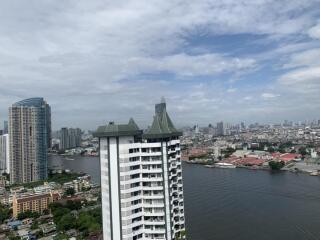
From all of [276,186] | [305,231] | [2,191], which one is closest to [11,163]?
[2,191]

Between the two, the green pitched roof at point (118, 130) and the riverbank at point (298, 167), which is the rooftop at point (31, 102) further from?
the green pitched roof at point (118, 130)

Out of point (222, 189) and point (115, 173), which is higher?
point (115, 173)

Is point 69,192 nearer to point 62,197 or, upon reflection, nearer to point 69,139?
point 62,197

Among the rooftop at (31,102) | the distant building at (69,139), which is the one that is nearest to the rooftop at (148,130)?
A: the rooftop at (31,102)

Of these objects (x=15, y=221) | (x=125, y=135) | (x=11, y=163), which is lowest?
(x=15, y=221)

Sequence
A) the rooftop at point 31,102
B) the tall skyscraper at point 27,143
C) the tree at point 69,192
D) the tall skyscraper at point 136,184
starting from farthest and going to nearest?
the rooftop at point 31,102, the tall skyscraper at point 27,143, the tree at point 69,192, the tall skyscraper at point 136,184

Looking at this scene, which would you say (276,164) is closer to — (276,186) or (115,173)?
(276,186)
